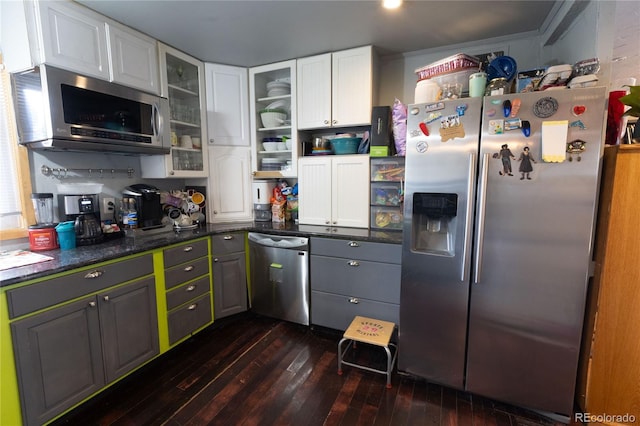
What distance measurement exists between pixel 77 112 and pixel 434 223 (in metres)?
2.37

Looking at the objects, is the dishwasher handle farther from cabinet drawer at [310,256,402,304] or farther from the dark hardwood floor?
the dark hardwood floor

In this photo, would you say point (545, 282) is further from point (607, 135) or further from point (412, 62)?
point (412, 62)

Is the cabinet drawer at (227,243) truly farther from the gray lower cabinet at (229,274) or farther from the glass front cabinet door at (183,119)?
the glass front cabinet door at (183,119)

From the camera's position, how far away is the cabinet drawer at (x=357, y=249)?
2096 mm

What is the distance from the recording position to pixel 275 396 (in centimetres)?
176

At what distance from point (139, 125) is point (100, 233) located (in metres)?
0.83

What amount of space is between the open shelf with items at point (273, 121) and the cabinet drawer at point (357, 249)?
839 millimetres

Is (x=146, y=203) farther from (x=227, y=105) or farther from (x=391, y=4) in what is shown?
(x=391, y=4)

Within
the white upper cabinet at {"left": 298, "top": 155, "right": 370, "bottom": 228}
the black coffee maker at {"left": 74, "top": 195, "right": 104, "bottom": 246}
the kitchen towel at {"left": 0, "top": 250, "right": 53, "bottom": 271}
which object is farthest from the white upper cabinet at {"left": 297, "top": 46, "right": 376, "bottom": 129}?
the kitchen towel at {"left": 0, "top": 250, "right": 53, "bottom": 271}

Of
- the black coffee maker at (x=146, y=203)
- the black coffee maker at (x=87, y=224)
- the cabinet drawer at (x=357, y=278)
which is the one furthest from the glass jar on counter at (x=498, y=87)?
the black coffee maker at (x=87, y=224)

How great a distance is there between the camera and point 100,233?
79.0 inches

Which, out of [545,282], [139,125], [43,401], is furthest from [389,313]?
[139,125]

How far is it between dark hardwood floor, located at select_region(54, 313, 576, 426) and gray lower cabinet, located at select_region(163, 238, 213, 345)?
0.66ft

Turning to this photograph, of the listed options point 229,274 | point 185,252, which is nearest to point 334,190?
point 229,274
